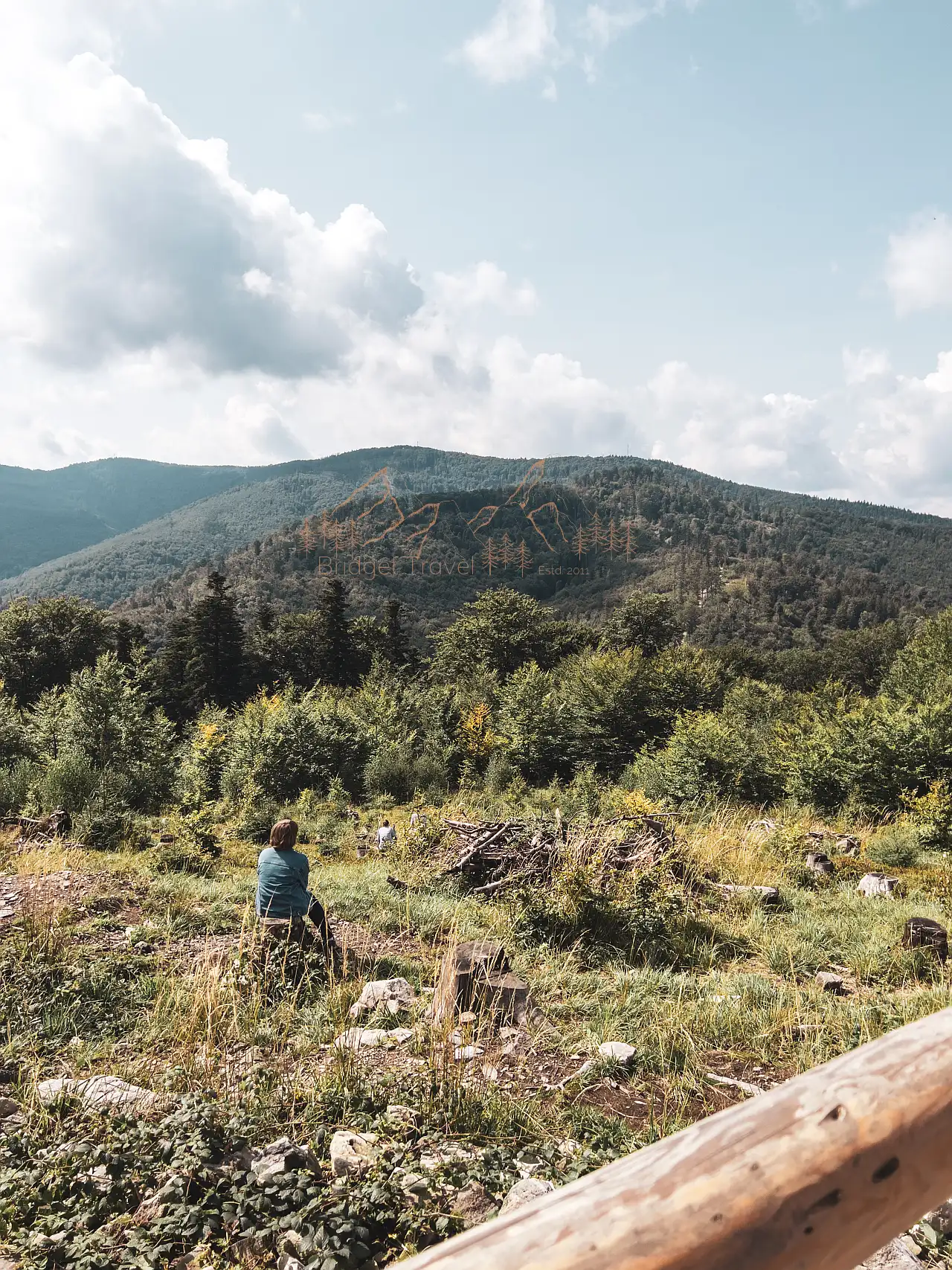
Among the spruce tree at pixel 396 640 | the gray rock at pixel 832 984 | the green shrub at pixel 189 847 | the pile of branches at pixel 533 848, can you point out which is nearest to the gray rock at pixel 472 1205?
the gray rock at pixel 832 984

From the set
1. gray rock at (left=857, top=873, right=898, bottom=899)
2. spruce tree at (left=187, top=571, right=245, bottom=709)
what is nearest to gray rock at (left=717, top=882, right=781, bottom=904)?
gray rock at (left=857, top=873, right=898, bottom=899)

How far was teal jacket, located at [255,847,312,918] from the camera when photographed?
5293 mm

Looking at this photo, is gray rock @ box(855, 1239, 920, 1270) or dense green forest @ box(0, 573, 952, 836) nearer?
gray rock @ box(855, 1239, 920, 1270)

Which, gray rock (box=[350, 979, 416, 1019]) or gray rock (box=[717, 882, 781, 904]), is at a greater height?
gray rock (box=[350, 979, 416, 1019])

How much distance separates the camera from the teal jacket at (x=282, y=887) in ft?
17.4

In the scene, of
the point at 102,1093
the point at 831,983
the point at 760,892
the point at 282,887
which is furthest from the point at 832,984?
the point at 102,1093

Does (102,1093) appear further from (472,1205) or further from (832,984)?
(832,984)

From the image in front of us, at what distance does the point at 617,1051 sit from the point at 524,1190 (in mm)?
1406

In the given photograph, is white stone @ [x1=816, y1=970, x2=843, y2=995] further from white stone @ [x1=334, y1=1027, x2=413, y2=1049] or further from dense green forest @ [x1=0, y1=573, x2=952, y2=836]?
dense green forest @ [x1=0, y1=573, x2=952, y2=836]

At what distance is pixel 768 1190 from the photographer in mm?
721

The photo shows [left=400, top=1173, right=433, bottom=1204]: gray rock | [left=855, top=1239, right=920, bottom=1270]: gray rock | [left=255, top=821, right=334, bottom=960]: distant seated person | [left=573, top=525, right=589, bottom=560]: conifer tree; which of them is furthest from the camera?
[left=573, top=525, right=589, bottom=560]: conifer tree

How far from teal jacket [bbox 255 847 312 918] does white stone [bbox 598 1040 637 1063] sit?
8.41ft

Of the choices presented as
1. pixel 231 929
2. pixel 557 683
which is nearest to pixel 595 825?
pixel 231 929

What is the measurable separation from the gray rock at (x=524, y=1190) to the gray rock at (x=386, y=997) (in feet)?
5.90
